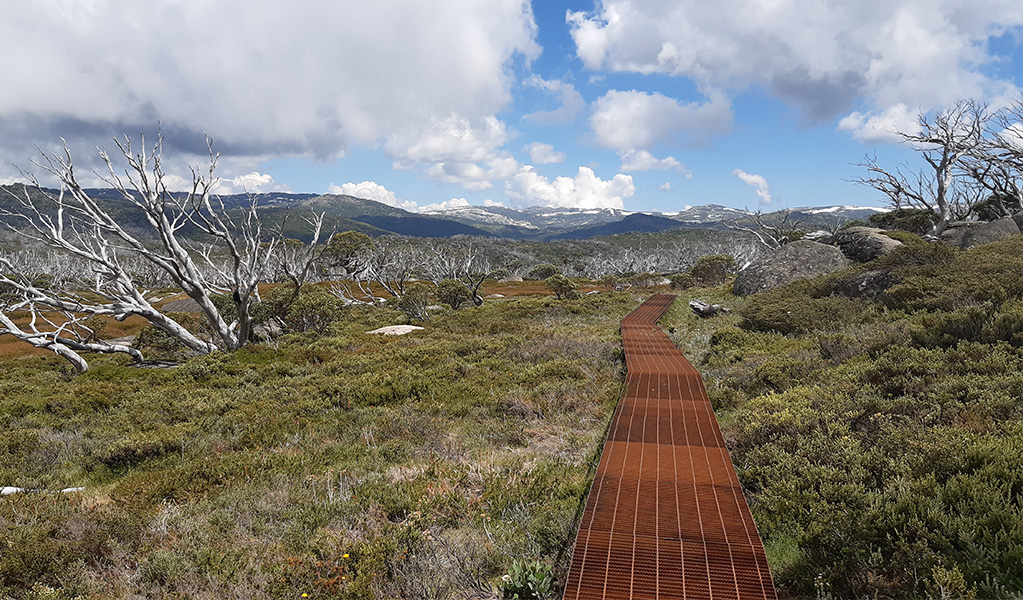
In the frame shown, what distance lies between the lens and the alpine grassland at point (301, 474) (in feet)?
14.3

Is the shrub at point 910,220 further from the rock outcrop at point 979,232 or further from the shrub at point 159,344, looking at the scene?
the shrub at point 159,344

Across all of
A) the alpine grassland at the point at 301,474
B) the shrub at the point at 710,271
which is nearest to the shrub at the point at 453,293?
the alpine grassland at the point at 301,474

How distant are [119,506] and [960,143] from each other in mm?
35417

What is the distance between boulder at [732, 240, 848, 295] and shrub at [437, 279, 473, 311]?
20.9m

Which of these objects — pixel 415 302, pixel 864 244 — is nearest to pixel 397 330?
pixel 415 302

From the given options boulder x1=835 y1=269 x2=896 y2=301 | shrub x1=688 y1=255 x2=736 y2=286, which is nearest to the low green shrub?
shrub x1=688 y1=255 x2=736 y2=286

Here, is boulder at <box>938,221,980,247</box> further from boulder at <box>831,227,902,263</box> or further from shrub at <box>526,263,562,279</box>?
shrub at <box>526,263,562,279</box>

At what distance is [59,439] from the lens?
8.74 metres

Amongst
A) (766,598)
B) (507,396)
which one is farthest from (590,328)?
(766,598)

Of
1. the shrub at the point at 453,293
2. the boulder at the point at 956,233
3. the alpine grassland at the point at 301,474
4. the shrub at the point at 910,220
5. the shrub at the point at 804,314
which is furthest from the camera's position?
the shrub at the point at 453,293

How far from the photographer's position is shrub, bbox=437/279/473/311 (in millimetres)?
37781

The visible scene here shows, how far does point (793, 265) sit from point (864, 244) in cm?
375

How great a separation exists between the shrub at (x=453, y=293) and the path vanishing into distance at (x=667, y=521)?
30015 mm

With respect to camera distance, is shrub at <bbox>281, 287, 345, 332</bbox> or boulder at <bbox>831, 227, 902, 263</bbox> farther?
shrub at <bbox>281, 287, 345, 332</bbox>
